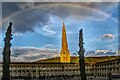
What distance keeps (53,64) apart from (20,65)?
2392 centimetres

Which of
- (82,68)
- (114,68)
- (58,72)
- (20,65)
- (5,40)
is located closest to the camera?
(5,40)

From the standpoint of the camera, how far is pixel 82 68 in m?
34.5

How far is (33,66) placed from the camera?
6506 inches

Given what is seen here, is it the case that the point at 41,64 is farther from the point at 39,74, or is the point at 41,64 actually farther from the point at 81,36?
the point at 81,36

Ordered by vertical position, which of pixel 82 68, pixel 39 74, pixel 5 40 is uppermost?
pixel 5 40

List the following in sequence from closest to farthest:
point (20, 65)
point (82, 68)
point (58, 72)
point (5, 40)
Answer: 1. point (5, 40)
2. point (82, 68)
3. point (20, 65)
4. point (58, 72)

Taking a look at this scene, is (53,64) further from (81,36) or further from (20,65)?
(81,36)

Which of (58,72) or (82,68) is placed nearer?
(82,68)

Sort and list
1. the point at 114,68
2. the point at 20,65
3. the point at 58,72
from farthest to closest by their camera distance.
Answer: the point at 58,72 → the point at 20,65 → the point at 114,68

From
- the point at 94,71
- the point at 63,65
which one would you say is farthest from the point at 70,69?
the point at 94,71

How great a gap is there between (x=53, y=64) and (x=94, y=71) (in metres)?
29.6

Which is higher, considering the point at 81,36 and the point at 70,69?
the point at 81,36

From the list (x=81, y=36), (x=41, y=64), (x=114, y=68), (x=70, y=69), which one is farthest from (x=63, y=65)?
(x=81, y=36)

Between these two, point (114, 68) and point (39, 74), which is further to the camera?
point (39, 74)
